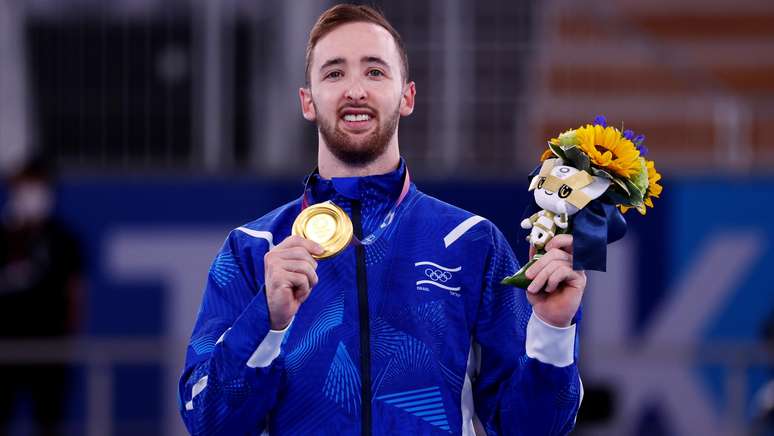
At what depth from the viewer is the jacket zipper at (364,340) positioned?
337 cm

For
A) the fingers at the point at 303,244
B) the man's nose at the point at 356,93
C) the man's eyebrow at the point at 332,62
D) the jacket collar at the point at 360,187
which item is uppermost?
the man's eyebrow at the point at 332,62

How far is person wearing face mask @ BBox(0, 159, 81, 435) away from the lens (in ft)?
29.5

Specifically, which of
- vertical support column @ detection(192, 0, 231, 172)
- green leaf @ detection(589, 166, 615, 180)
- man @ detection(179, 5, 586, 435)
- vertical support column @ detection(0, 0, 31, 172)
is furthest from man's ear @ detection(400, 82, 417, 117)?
vertical support column @ detection(0, 0, 31, 172)

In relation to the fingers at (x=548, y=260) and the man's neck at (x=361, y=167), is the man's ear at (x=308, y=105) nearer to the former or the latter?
the man's neck at (x=361, y=167)

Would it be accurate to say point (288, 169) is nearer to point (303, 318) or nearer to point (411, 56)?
→ point (411, 56)

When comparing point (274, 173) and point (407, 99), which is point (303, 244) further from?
point (274, 173)

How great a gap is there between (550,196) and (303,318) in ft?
2.10

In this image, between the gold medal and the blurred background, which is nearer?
the gold medal

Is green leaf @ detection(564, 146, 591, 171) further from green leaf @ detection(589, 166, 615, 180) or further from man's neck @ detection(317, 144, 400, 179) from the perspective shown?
man's neck @ detection(317, 144, 400, 179)

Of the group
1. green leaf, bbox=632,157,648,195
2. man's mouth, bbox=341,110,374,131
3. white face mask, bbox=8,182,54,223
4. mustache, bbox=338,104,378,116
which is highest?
mustache, bbox=338,104,378,116

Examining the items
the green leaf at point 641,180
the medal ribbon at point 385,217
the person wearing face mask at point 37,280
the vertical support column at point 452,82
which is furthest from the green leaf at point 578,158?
the vertical support column at point 452,82

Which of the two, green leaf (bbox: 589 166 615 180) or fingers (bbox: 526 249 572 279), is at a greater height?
green leaf (bbox: 589 166 615 180)

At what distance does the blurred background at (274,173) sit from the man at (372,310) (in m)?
5.14

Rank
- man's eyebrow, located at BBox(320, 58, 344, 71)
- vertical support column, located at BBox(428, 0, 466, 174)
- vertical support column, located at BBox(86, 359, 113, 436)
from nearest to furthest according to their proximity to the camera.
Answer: man's eyebrow, located at BBox(320, 58, 344, 71)
vertical support column, located at BBox(86, 359, 113, 436)
vertical support column, located at BBox(428, 0, 466, 174)
